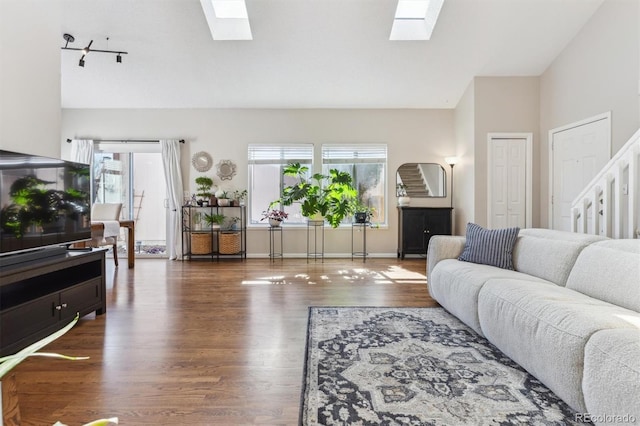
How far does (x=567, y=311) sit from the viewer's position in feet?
5.36

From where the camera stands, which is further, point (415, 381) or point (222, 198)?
point (222, 198)

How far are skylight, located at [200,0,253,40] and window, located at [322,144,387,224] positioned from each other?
2346 mm

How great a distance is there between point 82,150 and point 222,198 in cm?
266

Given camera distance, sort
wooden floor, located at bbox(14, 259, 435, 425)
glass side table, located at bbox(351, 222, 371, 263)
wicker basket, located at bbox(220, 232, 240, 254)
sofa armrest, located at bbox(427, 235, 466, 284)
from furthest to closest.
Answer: glass side table, located at bbox(351, 222, 371, 263) < wicker basket, located at bbox(220, 232, 240, 254) < sofa armrest, located at bbox(427, 235, 466, 284) < wooden floor, located at bbox(14, 259, 435, 425)

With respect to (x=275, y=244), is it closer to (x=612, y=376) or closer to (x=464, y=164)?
(x=464, y=164)

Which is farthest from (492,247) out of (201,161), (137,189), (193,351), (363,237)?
(137,189)

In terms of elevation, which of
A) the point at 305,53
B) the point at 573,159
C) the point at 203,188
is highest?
the point at 305,53

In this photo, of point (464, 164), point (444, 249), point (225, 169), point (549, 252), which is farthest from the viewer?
point (225, 169)

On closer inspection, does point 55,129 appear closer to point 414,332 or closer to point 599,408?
point 414,332

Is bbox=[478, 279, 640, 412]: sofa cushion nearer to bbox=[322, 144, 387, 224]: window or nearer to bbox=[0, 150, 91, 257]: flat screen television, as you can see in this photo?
bbox=[0, 150, 91, 257]: flat screen television

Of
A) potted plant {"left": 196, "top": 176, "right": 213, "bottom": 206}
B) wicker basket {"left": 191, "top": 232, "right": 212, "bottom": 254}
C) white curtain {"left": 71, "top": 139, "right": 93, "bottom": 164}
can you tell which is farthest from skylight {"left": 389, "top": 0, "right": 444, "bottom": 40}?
white curtain {"left": 71, "top": 139, "right": 93, "bottom": 164}


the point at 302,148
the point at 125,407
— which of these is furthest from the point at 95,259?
the point at 302,148

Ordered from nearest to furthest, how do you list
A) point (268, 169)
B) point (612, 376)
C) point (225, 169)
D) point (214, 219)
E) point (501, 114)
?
1. point (612, 376)
2. point (501, 114)
3. point (214, 219)
4. point (225, 169)
5. point (268, 169)

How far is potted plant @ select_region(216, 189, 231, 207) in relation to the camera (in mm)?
5781
